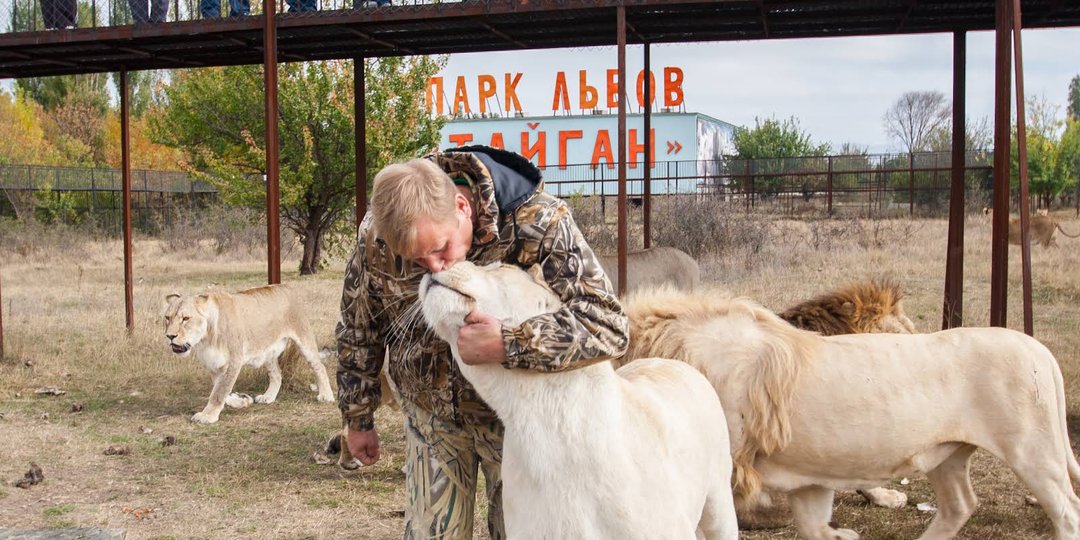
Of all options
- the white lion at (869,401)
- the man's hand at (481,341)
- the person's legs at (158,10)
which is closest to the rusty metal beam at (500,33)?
the person's legs at (158,10)

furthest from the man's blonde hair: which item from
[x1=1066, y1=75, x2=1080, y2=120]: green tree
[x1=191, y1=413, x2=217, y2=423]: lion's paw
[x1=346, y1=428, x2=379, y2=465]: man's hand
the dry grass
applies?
[x1=1066, y1=75, x2=1080, y2=120]: green tree

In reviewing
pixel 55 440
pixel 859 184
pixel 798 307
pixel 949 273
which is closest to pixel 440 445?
pixel 798 307

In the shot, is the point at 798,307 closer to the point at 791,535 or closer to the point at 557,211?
the point at 791,535

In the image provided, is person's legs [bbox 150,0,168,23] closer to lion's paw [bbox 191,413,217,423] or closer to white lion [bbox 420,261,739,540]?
lion's paw [bbox 191,413,217,423]

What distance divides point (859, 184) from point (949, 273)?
30.0 meters

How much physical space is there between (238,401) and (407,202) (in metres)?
6.69

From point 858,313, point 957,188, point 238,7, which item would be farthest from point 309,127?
point 858,313

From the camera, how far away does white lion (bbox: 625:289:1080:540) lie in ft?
14.8

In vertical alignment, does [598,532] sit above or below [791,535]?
above

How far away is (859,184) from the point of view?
123ft

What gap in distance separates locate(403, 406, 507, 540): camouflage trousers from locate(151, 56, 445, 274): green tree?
1621 cm

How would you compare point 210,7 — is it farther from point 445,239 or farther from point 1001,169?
point 445,239

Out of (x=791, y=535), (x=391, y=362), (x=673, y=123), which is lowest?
(x=791, y=535)

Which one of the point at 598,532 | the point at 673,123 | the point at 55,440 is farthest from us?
the point at 673,123
